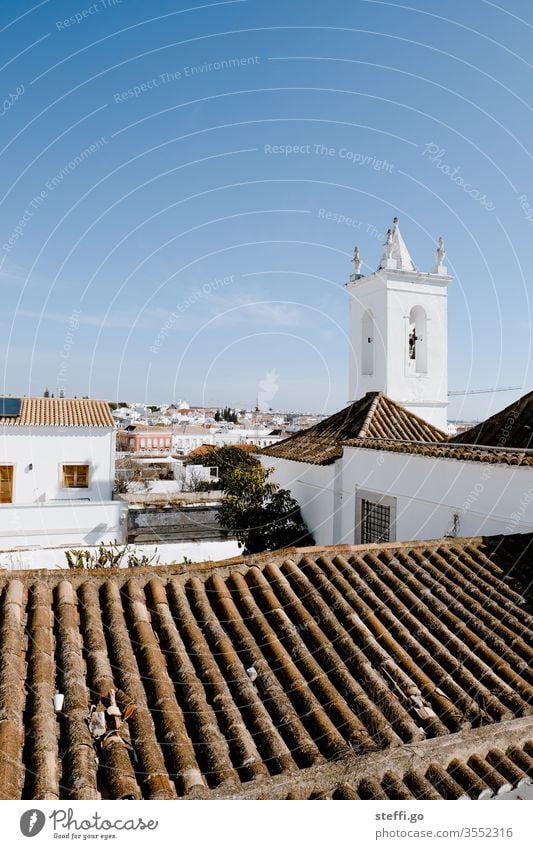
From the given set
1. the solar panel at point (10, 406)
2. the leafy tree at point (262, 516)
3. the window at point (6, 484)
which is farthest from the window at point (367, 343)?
the window at point (6, 484)

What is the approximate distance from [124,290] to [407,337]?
9002mm

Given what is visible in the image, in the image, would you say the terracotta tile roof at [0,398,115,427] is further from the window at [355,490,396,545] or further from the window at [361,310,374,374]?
the window at [355,490,396,545]

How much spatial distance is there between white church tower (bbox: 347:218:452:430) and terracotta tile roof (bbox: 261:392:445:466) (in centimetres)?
192

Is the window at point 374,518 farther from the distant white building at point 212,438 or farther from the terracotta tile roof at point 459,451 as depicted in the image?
the distant white building at point 212,438

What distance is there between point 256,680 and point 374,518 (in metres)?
6.97

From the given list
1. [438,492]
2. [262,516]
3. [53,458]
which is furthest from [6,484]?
[438,492]

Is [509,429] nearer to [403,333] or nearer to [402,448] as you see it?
[402,448]

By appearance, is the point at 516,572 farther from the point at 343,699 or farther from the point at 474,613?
the point at 343,699

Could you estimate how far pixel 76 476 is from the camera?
2058 centimetres

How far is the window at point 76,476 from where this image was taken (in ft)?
66.9

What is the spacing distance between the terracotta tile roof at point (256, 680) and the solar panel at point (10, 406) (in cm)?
1783

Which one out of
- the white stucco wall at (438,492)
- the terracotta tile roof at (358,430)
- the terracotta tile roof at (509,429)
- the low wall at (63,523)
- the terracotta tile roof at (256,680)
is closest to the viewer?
the terracotta tile roof at (256,680)

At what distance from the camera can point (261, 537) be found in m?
11.8
